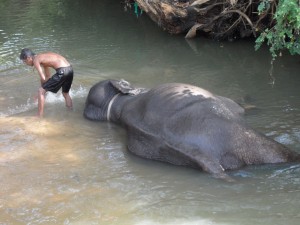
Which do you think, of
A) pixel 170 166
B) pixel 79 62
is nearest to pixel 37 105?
pixel 79 62

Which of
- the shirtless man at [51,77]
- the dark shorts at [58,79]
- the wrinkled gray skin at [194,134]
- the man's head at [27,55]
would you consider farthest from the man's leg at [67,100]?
the wrinkled gray skin at [194,134]

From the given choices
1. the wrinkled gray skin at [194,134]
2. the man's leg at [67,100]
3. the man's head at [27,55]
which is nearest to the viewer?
the wrinkled gray skin at [194,134]

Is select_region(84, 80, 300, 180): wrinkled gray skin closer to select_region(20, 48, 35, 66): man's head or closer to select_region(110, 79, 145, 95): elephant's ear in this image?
select_region(110, 79, 145, 95): elephant's ear

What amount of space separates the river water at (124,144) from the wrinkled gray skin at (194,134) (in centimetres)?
15

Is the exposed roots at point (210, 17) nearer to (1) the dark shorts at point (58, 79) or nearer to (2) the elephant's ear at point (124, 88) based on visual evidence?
(2) the elephant's ear at point (124, 88)

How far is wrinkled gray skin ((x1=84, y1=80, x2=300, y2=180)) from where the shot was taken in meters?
5.79

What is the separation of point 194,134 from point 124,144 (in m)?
1.45

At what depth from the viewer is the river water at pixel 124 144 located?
5160 millimetres

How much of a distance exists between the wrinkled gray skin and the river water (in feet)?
0.49

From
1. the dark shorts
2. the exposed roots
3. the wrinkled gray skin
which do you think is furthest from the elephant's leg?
the exposed roots

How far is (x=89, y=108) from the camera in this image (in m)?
8.05

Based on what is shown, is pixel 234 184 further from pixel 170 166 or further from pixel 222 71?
pixel 222 71

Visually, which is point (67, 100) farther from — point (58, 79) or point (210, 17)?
point (210, 17)

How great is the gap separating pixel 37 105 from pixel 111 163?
9.27ft
